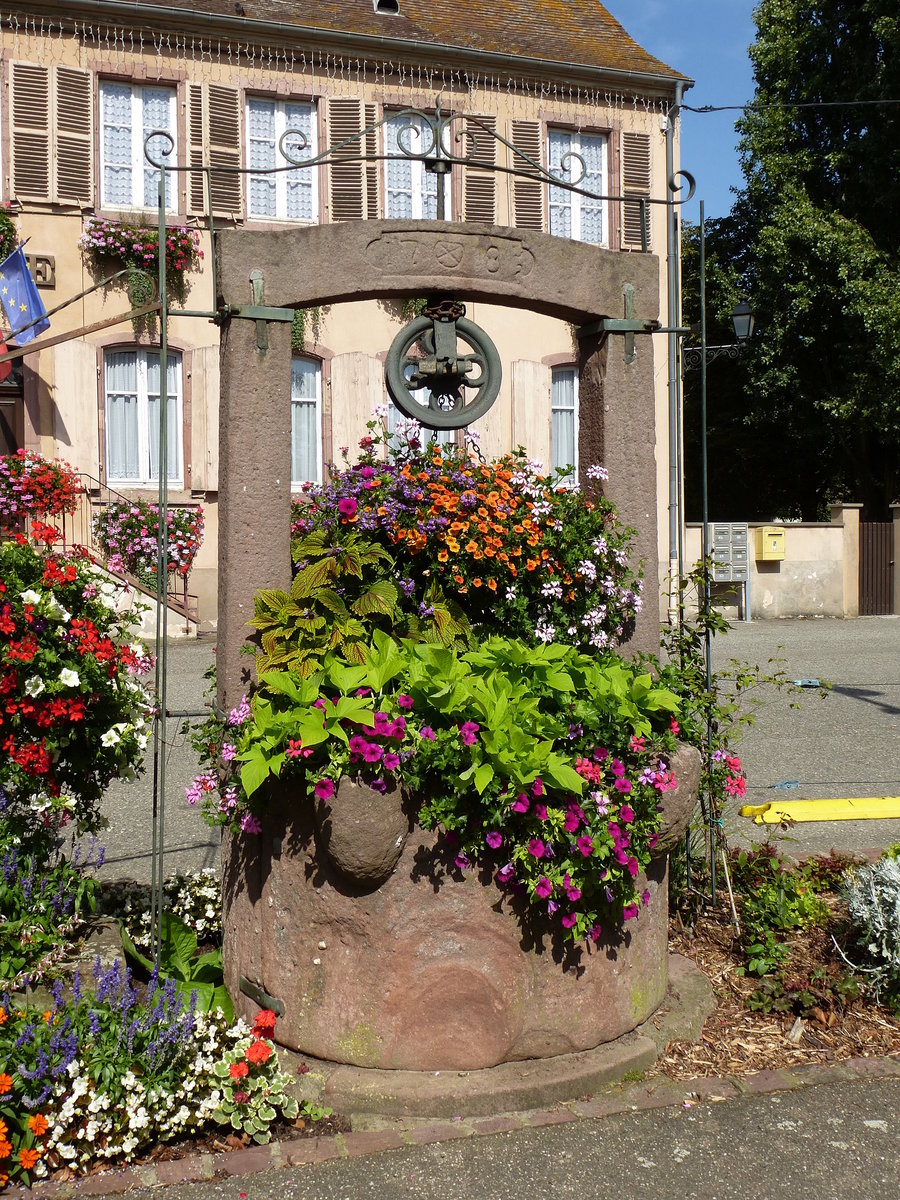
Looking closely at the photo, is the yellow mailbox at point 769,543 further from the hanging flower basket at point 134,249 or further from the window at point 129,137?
the window at point 129,137

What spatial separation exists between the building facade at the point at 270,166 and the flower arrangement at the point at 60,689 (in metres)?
10.8

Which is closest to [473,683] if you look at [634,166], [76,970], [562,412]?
[76,970]

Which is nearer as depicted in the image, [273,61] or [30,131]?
[30,131]

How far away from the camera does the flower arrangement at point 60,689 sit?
11.2 ft

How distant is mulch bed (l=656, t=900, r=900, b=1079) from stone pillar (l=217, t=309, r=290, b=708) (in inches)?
70.2

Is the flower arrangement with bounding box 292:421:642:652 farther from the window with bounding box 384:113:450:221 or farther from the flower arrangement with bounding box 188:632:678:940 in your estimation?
the window with bounding box 384:113:450:221

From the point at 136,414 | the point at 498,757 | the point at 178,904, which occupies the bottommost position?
the point at 178,904

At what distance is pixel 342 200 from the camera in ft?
49.8

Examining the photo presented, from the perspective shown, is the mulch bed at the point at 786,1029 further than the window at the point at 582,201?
No

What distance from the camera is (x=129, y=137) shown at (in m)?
14.7

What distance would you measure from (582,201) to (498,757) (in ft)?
48.3

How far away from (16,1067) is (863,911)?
2620mm

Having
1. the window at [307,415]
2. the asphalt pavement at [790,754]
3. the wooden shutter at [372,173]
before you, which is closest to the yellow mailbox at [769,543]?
the asphalt pavement at [790,754]

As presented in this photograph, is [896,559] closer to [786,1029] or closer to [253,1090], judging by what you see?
[786,1029]
